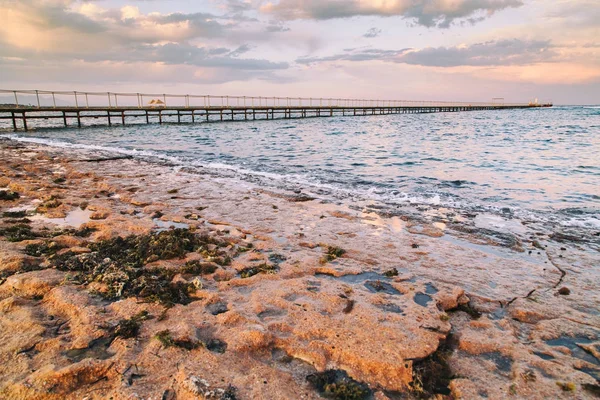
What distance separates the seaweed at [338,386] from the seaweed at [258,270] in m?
1.67

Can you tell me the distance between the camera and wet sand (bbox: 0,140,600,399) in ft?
7.63

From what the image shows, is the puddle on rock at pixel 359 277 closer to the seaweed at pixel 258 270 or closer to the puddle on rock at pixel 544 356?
the seaweed at pixel 258 270

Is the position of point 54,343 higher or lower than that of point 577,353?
higher

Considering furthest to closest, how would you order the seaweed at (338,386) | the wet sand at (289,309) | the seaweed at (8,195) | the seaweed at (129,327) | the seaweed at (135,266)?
the seaweed at (8,195) < the seaweed at (135,266) < the seaweed at (129,327) < the wet sand at (289,309) < the seaweed at (338,386)

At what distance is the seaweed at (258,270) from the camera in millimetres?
3919

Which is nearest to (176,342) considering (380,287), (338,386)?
(338,386)

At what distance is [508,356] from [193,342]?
2376 millimetres

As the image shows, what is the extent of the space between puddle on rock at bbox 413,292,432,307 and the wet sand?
2 centimetres

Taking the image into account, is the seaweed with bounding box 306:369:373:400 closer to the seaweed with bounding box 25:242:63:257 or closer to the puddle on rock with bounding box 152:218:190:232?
the seaweed with bounding box 25:242:63:257

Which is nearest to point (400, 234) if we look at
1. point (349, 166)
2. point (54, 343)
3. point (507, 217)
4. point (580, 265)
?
point (580, 265)

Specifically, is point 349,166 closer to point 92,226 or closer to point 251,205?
point 251,205

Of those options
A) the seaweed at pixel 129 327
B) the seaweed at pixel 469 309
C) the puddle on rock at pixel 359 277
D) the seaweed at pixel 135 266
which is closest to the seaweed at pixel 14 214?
the seaweed at pixel 135 266

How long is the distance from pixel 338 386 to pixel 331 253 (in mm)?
2452

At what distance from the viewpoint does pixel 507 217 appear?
277 inches
